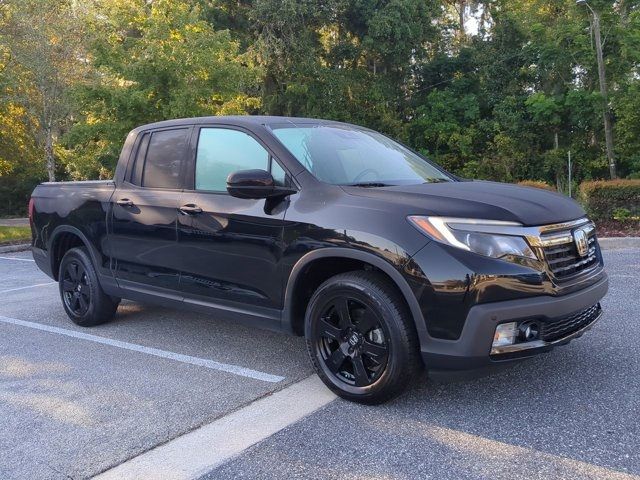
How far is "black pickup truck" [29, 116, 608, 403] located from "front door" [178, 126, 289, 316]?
0.04ft

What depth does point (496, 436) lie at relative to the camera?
3.05 m

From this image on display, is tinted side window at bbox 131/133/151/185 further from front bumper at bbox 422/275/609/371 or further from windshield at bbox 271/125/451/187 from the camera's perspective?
front bumper at bbox 422/275/609/371

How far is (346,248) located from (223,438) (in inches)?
49.8

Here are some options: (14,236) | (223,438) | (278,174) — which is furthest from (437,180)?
(14,236)

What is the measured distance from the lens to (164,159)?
4.79 m

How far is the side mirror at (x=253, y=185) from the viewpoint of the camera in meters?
3.69

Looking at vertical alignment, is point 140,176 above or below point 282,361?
above

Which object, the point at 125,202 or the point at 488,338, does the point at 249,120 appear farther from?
the point at 488,338

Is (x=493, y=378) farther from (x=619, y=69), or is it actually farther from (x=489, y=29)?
(x=489, y=29)

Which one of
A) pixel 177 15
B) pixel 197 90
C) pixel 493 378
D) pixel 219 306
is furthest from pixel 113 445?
pixel 177 15

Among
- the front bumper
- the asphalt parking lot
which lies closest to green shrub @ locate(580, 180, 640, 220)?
the asphalt parking lot

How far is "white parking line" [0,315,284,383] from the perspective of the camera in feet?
13.4

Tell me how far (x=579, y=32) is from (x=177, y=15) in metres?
12.9

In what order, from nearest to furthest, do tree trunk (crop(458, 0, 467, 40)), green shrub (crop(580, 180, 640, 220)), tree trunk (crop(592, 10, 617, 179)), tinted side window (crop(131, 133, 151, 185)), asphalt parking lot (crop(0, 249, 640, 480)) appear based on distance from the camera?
asphalt parking lot (crop(0, 249, 640, 480)), tinted side window (crop(131, 133, 151, 185)), green shrub (crop(580, 180, 640, 220)), tree trunk (crop(592, 10, 617, 179)), tree trunk (crop(458, 0, 467, 40))
